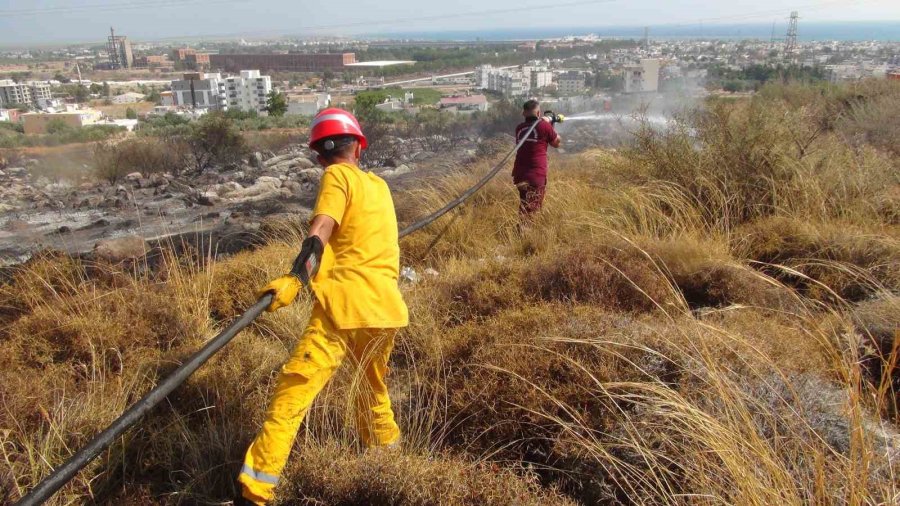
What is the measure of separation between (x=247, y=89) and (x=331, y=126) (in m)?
73.7

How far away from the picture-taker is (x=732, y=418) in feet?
7.66

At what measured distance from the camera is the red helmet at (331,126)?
258 centimetres

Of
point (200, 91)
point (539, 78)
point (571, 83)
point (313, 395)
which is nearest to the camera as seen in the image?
point (313, 395)

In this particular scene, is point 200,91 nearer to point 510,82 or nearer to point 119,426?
point 510,82

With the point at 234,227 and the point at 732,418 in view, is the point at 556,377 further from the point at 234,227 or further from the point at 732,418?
the point at 234,227

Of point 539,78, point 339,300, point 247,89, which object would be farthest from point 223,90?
point 339,300

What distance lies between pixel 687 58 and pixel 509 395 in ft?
148

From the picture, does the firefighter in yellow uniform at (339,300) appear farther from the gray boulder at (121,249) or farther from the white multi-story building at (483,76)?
the white multi-story building at (483,76)

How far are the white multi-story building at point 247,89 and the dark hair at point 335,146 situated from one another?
70074 millimetres

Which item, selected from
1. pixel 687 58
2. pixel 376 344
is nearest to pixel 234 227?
pixel 376 344

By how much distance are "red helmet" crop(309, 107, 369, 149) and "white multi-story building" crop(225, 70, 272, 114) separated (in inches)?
2757

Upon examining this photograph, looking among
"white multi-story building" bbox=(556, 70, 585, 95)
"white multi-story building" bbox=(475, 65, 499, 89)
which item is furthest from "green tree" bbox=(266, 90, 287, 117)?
"white multi-story building" bbox=(556, 70, 585, 95)

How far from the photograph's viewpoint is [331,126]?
259 centimetres

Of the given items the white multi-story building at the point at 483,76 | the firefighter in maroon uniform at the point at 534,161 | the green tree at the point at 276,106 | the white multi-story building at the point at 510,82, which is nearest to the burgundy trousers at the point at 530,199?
the firefighter in maroon uniform at the point at 534,161
